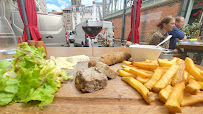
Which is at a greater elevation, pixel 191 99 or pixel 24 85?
pixel 24 85

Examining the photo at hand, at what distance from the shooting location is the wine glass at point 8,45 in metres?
1.43

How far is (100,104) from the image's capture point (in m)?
0.78

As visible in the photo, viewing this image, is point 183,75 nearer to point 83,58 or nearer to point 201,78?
point 201,78

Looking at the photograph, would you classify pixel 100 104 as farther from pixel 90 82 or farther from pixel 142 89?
pixel 142 89

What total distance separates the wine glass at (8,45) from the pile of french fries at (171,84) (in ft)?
5.37

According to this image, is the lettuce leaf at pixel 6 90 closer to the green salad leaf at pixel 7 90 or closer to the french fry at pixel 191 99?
the green salad leaf at pixel 7 90

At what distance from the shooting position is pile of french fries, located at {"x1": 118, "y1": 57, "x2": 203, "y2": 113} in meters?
0.74

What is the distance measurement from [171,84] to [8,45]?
7.43ft

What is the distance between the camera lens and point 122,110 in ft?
2.37

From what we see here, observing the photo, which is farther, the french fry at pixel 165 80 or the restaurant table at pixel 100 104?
the french fry at pixel 165 80

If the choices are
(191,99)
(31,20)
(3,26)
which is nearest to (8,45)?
(3,26)

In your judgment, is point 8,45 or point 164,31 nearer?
point 8,45

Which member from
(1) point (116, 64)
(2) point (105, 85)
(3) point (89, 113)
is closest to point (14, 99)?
(3) point (89, 113)

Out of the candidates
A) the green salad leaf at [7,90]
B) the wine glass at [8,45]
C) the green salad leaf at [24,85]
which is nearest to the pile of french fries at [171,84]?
the green salad leaf at [24,85]
